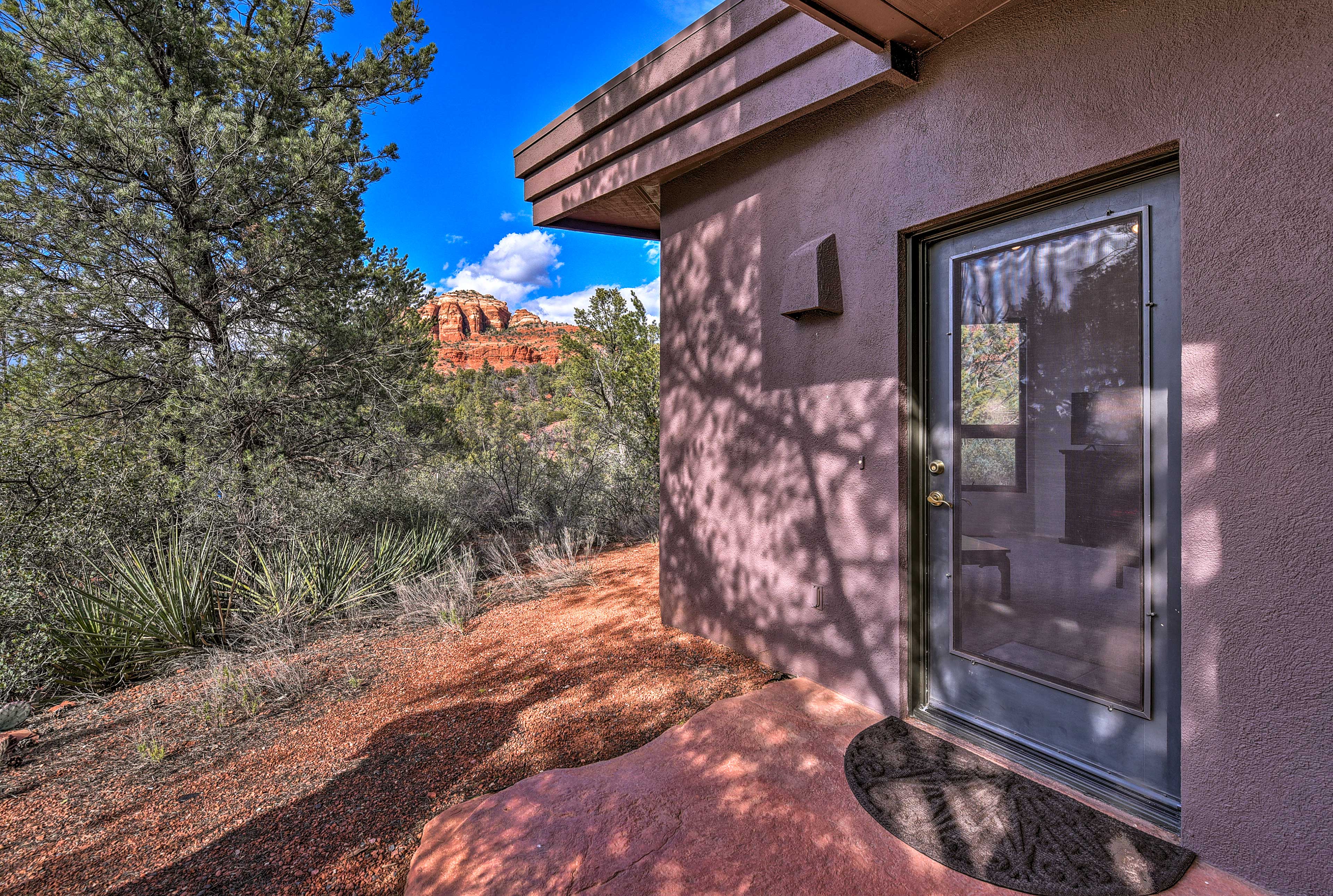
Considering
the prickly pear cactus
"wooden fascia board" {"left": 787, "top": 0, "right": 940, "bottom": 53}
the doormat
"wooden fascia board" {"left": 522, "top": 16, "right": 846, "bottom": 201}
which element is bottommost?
the doormat

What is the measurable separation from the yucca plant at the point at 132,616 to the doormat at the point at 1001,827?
4.00 meters

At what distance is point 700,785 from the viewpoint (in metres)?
2.07

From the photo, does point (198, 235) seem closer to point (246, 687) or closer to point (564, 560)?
point (246, 687)

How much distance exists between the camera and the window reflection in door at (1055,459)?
1.95 m

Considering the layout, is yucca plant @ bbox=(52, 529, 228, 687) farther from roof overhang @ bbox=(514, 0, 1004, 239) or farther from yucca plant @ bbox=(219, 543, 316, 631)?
roof overhang @ bbox=(514, 0, 1004, 239)

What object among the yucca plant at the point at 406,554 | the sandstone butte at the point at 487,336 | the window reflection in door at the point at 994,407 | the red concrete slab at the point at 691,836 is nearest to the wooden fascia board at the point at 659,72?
the window reflection in door at the point at 994,407

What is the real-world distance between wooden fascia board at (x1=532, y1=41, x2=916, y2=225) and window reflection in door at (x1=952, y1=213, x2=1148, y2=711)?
0.87 meters

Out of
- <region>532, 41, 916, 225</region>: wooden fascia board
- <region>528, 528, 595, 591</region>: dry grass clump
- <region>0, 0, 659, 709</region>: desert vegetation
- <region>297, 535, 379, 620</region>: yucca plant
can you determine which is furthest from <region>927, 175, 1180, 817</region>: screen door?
<region>297, 535, 379, 620</region>: yucca plant

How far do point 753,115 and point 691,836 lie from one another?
3.10m

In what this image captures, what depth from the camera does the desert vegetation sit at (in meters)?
3.70

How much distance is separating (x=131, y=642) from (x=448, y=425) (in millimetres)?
3779

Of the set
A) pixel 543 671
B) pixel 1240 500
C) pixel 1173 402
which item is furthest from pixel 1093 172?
pixel 543 671

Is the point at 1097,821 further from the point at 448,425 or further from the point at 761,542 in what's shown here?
the point at 448,425

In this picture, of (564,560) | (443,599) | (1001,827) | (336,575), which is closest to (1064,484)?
(1001,827)
